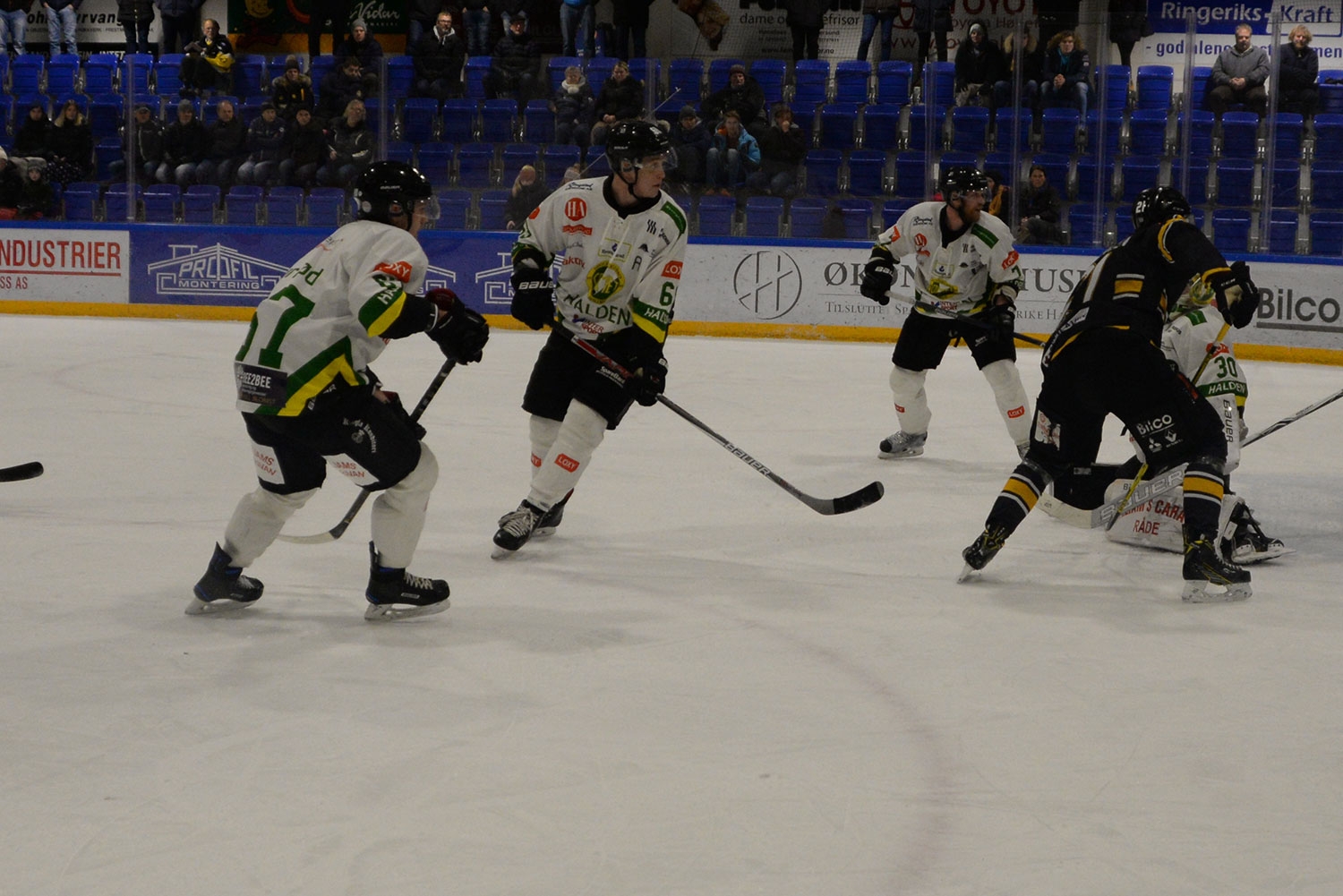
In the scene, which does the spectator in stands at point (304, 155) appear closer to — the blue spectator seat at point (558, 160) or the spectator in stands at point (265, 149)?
the spectator in stands at point (265, 149)

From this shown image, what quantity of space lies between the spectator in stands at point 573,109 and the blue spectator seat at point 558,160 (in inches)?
2.2

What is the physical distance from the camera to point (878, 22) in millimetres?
12070

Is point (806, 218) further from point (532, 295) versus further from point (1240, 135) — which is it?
point (532, 295)

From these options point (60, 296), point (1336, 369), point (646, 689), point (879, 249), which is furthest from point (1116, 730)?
point (60, 296)

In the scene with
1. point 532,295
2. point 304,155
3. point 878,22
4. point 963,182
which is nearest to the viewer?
point 532,295

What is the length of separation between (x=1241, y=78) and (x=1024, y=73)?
139 centimetres

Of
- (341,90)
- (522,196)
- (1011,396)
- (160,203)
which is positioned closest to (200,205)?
(160,203)

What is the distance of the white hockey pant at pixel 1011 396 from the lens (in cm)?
568

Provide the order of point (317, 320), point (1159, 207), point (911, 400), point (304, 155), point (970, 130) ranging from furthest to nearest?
point (304, 155) < point (970, 130) < point (911, 400) < point (1159, 207) < point (317, 320)

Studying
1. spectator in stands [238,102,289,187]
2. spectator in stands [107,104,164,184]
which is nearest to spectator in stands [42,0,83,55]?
spectator in stands [107,104,164,184]

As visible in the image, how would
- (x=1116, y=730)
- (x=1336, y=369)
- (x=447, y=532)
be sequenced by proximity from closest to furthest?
(x=1116, y=730) → (x=447, y=532) → (x=1336, y=369)

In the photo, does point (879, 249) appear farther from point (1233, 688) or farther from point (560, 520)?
point (1233, 688)

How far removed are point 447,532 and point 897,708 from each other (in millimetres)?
1930

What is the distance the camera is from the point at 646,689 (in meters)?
3.00
